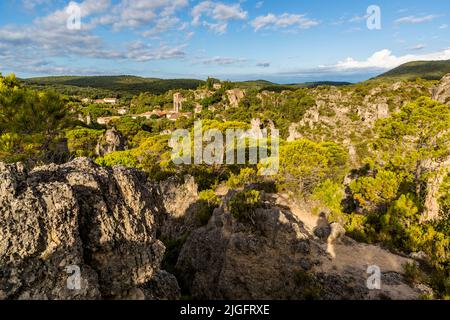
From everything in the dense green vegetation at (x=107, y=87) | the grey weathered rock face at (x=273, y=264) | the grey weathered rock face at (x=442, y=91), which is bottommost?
the grey weathered rock face at (x=273, y=264)

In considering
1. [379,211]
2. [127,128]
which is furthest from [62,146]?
[379,211]

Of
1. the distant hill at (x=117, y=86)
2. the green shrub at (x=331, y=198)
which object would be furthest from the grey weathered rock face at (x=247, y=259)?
the distant hill at (x=117, y=86)

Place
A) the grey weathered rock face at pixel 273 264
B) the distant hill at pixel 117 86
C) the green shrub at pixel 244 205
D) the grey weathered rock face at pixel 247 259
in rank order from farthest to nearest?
the distant hill at pixel 117 86 → the green shrub at pixel 244 205 → the grey weathered rock face at pixel 247 259 → the grey weathered rock face at pixel 273 264

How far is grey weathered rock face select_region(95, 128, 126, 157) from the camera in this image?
4194 cm

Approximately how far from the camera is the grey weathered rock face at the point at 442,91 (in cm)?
4156

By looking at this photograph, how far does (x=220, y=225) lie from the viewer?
12398 mm

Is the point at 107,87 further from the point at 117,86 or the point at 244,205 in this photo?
the point at 244,205

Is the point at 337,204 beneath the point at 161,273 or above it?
beneath

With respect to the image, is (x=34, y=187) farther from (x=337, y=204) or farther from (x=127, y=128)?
(x=127, y=128)

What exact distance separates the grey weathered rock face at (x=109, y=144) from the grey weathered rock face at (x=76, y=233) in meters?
38.8

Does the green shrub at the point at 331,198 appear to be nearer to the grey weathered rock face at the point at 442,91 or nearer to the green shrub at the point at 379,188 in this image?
the green shrub at the point at 379,188

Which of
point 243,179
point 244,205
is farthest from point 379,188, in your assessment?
point 243,179
